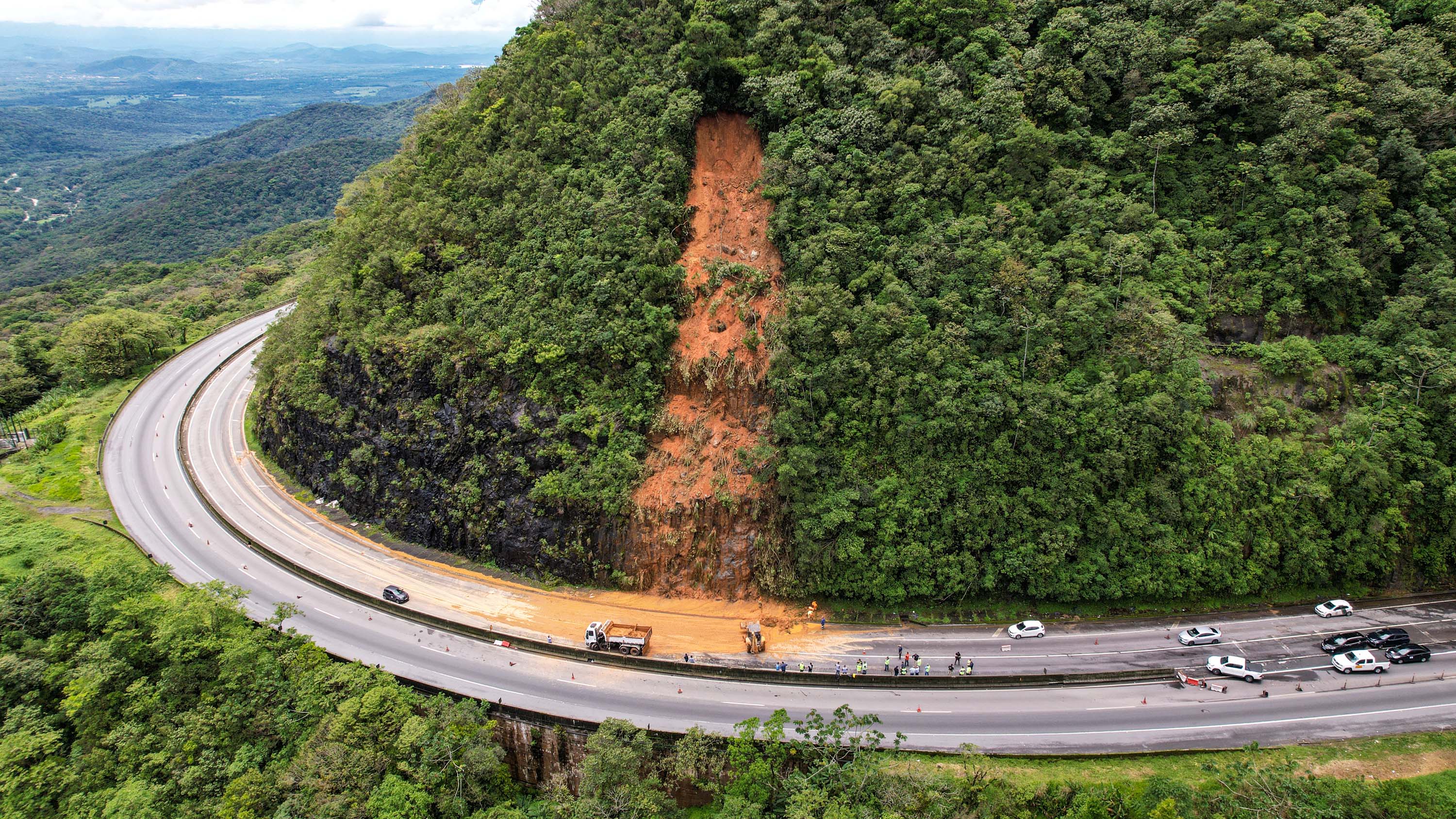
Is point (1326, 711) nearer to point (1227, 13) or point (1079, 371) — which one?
point (1079, 371)

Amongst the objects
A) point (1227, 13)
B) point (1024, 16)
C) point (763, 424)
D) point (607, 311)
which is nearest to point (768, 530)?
point (763, 424)

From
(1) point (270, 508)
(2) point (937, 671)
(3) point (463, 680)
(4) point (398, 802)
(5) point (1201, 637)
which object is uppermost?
(5) point (1201, 637)

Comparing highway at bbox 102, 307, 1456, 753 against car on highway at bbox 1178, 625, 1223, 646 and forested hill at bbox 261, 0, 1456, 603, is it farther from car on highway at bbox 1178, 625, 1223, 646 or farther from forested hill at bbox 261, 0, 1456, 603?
forested hill at bbox 261, 0, 1456, 603

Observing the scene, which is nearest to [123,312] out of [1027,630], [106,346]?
[106,346]

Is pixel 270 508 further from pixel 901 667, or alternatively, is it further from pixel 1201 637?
pixel 1201 637

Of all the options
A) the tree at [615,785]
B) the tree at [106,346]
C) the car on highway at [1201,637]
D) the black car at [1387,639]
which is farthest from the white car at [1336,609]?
the tree at [106,346]
